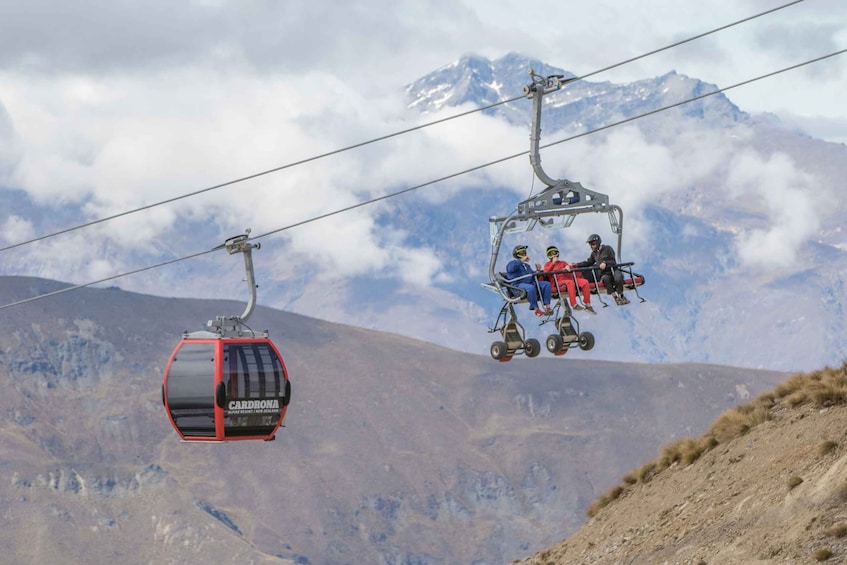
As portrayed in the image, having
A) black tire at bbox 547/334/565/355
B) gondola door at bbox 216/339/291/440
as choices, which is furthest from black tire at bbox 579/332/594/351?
gondola door at bbox 216/339/291/440

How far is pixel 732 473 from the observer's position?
161 feet

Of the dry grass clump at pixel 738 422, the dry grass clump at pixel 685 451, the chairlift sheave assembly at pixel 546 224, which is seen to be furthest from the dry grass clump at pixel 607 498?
the chairlift sheave assembly at pixel 546 224

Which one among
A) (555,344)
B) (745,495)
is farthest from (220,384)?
(745,495)

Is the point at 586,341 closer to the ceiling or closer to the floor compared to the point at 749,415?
closer to the ceiling

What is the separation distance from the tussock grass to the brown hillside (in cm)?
5

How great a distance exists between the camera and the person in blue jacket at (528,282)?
4269cm

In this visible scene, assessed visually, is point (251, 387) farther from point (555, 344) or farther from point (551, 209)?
point (551, 209)

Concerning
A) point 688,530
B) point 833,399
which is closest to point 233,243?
point 688,530

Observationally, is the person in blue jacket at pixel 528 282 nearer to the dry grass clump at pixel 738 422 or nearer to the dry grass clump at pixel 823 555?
the dry grass clump at pixel 823 555

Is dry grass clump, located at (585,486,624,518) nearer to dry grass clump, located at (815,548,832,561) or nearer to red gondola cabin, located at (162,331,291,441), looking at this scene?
red gondola cabin, located at (162,331,291,441)

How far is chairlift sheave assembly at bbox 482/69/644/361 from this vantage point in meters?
39.4

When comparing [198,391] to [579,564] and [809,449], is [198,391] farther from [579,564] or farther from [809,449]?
[809,449]

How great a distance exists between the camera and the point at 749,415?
5300 centimetres

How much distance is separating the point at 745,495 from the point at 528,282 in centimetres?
1042
